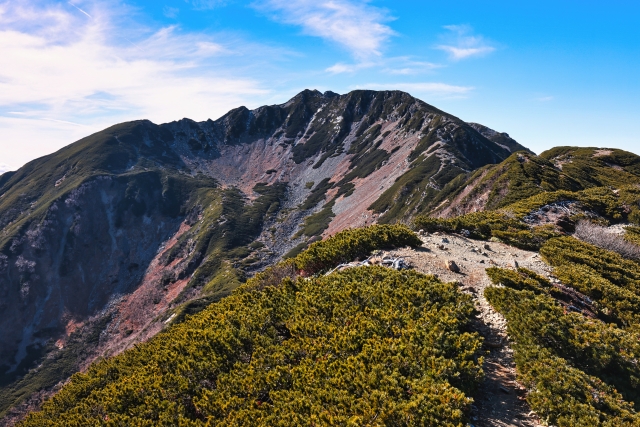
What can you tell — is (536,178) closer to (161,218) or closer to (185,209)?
(185,209)

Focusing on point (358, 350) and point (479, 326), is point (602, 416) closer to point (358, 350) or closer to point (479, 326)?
point (479, 326)

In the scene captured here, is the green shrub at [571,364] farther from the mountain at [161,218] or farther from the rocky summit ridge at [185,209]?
the mountain at [161,218]

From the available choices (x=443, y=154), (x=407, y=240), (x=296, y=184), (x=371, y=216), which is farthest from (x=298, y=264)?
(x=296, y=184)

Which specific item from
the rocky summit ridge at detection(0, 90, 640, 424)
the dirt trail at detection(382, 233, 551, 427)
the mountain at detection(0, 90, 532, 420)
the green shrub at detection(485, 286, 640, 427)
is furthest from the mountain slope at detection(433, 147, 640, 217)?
the green shrub at detection(485, 286, 640, 427)

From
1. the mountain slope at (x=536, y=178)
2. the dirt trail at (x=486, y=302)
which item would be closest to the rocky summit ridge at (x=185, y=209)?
the mountain slope at (x=536, y=178)

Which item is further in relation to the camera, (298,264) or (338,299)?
(298,264)

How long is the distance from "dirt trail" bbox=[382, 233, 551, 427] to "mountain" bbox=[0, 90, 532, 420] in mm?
54562

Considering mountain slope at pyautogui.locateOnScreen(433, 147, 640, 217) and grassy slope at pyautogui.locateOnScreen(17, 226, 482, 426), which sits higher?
mountain slope at pyautogui.locateOnScreen(433, 147, 640, 217)

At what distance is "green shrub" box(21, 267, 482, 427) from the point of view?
8898 mm

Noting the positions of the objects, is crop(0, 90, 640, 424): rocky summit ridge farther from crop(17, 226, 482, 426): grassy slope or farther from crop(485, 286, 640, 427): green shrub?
crop(17, 226, 482, 426): grassy slope

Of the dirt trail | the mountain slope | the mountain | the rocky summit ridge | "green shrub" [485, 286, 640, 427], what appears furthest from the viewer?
the mountain

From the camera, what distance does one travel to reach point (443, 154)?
349 ft

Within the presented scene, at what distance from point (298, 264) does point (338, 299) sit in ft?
26.6

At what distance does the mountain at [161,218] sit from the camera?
8875 centimetres
